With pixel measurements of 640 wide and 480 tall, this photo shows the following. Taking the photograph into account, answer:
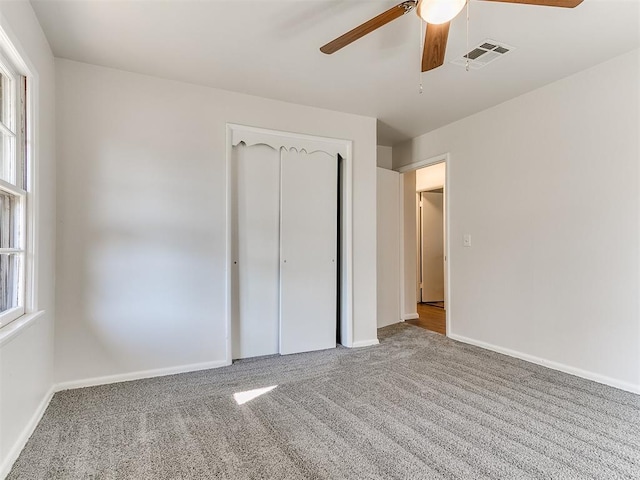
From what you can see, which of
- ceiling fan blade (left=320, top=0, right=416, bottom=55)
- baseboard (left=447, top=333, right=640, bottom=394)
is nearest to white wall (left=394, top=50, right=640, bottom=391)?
baseboard (left=447, top=333, right=640, bottom=394)

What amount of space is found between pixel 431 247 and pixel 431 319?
5.72 feet

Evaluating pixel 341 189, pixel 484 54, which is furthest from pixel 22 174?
pixel 484 54

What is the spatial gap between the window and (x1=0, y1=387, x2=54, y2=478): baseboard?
59 cm

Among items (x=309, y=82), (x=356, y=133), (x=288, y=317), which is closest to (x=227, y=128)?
(x=309, y=82)

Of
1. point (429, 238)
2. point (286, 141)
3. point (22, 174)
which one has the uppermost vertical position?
point (286, 141)

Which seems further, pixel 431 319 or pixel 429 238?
pixel 429 238

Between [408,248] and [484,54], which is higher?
[484,54]

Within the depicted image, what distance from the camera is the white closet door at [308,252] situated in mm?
3424

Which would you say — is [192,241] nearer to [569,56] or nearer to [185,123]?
[185,123]

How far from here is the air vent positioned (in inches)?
94.3

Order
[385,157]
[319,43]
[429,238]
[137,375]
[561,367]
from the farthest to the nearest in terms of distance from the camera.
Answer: [429,238] < [385,157] < [561,367] < [137,375] < [319,43]

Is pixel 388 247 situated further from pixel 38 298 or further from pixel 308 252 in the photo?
pixel 38 298

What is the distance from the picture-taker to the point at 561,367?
9.54 ft

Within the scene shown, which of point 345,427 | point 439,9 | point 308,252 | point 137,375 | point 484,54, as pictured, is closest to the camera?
point 439,9
